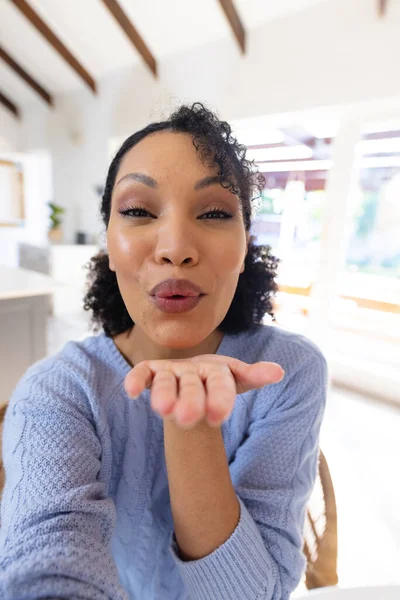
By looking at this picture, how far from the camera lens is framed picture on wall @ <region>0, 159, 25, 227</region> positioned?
187 inches

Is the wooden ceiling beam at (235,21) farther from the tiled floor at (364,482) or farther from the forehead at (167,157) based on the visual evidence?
the tiled floor at (364,482)

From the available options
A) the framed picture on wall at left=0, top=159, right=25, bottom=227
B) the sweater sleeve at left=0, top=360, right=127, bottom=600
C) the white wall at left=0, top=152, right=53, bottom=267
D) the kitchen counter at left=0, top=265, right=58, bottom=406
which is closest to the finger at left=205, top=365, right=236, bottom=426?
the sweater sleeve at left=0, top=360, right=127, bottom=600

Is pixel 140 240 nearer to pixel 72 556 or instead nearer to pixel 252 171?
pixel 252 171

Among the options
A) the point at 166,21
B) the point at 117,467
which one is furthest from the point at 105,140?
the point at 117,467

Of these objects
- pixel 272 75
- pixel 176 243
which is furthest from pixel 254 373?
pixel 272 75

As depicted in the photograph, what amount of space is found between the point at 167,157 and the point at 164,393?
370 millimetres

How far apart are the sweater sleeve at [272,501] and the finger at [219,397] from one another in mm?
254

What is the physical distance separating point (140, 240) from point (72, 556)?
16.0 inches

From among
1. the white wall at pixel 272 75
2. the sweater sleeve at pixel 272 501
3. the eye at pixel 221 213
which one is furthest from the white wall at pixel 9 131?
the sweater sleeve at pixel 272 501

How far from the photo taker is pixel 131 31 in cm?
279

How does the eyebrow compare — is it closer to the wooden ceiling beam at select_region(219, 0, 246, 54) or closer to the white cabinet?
the wooden ceiling beam at select_region(219, 0, 246, 54)

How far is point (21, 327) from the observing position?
175 centimetres

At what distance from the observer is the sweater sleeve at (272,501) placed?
0.47 m

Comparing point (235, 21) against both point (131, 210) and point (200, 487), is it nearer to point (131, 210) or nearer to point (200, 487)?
point (131, 210)
